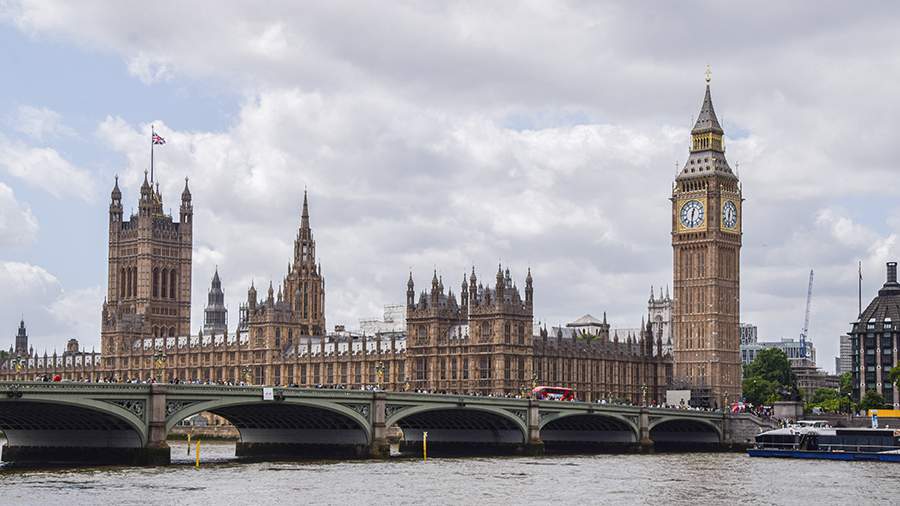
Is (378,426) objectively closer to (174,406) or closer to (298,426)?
(298,426)

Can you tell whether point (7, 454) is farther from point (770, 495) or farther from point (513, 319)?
point (513, 319)

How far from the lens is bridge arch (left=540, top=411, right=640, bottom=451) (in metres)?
149

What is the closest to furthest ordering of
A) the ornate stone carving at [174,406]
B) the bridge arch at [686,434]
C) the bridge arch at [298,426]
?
the ornate stone carving at [174,406] → the bridge arch at [298,426] → the bridge arch at [686,434]

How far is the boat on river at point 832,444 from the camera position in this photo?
131625 millimetres

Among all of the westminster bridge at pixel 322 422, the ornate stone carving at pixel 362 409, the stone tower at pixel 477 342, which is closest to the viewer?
the westminster bridge at pixel 322 422

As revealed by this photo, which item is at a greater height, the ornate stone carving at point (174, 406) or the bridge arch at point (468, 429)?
the ornate stone carving at point (174, 406)

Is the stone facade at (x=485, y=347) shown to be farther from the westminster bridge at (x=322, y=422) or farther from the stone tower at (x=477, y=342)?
the westminster bridge at (x=322, y=422)

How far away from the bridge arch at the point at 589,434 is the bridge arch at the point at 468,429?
9.09 metres

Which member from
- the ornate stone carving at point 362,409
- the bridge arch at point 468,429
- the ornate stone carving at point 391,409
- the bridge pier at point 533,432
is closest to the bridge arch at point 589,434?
the bridge arch at point 468,429

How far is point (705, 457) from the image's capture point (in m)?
140

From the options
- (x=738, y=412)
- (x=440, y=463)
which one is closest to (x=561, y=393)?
(x=738, y=412)

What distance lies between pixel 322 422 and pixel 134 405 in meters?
24.5

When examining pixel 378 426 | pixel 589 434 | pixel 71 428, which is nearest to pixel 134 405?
pixel 71 428

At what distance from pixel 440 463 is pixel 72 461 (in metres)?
26.2
